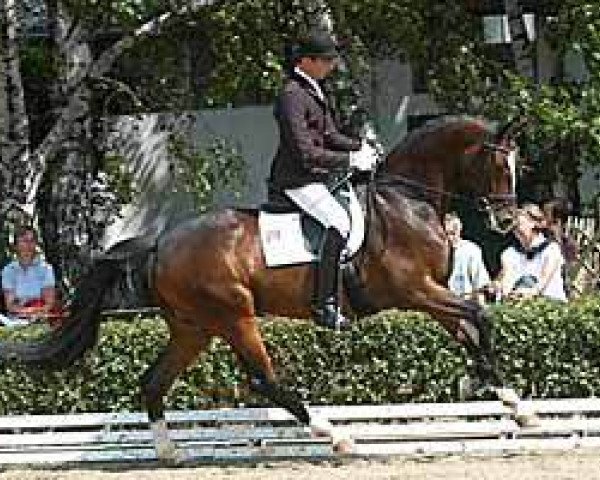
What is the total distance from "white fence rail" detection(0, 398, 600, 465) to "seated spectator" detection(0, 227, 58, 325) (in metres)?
2.10

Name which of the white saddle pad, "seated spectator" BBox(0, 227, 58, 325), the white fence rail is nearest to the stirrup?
the white saddle pad

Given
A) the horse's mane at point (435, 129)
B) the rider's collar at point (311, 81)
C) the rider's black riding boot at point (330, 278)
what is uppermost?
the rider's collar at point (311, 81)

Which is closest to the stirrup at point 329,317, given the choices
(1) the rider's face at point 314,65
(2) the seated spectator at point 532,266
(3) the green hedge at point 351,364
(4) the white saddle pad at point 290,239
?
(4) the white saddle pad at point 290,239

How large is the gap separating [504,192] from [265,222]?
1404 millimetres

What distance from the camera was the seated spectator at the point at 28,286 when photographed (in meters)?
12.2

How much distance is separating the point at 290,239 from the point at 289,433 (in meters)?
1.22

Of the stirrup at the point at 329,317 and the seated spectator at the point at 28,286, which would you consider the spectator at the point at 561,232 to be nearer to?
the stirrup at the point at 329,317

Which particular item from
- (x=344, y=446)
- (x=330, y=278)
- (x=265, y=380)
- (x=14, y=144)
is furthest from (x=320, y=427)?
(x=14, y=144)

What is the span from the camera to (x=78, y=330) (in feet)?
31.9

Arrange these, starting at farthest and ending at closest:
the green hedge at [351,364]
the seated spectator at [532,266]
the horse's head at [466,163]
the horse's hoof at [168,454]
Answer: the seated spectator at [532,266] → the green hedge at [351,364] → the horse's hoof at [168,454] → the horse's head at [466,163]

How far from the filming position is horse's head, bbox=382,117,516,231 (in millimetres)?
9281

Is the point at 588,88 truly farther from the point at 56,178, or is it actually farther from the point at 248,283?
the point at 248,283

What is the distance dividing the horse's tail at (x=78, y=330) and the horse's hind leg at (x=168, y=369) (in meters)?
0.43

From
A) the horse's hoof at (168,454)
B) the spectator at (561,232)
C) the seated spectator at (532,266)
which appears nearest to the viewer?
the horse's hoof at (168,454)
